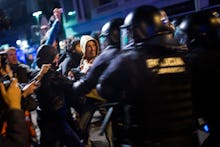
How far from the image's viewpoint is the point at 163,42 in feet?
9.86

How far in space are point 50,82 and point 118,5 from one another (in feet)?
50.4

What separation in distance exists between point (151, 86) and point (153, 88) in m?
0.03

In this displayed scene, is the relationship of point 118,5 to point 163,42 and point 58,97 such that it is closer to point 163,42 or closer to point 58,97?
point 58,97

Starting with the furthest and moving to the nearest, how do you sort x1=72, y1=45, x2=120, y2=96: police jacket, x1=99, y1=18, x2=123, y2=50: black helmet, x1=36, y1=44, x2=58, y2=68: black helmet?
x1=36, y1=44, x2=58, y2=68: black helmet, x1=99, y1=18, x2=123, y2=50: black helmet, x1=72, y1=45, x2=120, y2=96: police jacket

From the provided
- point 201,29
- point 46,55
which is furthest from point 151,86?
point 46,55

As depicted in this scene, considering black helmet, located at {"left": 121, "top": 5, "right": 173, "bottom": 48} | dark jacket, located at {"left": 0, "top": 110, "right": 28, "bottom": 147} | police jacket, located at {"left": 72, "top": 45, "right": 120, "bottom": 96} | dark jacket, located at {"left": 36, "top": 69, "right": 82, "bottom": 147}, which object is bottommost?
dark jacket, located at {"left": 36, "top": 69, "right": 82, "bottom": 147}

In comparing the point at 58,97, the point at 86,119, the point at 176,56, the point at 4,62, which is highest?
the point at 4,62

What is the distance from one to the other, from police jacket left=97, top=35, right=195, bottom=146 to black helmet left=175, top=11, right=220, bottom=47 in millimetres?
498

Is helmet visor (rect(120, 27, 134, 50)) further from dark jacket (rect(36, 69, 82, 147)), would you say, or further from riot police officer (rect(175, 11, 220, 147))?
dark jacket (rect(36, 69, 82, 147))

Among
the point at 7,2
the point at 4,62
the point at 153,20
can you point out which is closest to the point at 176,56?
the point at 153,20

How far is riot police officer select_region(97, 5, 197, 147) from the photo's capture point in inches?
113

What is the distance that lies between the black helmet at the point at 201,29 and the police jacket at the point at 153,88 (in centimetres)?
50

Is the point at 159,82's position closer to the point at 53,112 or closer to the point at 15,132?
the point at 15,132

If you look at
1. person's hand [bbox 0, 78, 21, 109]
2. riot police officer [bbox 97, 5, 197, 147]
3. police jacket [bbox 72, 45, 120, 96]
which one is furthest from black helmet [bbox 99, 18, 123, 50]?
person's hand [bbox 0, 78, 21, 109]
